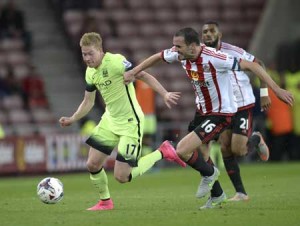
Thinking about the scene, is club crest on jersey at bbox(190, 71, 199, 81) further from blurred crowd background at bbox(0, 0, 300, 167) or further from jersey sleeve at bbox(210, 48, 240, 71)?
blurred crowd background at bbox(0, 0, 300, 167)

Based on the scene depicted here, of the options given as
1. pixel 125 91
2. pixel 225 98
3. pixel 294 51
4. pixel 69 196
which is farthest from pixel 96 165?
pixel 294 51

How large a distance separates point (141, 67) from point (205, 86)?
0.76 m

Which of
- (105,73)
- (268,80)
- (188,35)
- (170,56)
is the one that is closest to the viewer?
(268,80)

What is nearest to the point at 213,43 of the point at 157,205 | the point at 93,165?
the point at 157,205

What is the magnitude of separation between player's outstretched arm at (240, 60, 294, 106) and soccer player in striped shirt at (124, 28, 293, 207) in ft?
0.04

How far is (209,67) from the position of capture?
10.9 meters

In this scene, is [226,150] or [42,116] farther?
[42,116]

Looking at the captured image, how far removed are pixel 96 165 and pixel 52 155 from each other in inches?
334

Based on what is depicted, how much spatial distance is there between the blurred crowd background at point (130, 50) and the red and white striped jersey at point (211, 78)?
29.0 ft

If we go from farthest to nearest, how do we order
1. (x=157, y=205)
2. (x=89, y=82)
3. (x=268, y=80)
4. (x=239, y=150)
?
(x=239, y=150), (x=157, y=205), (x=89, y=82), (x=268, y=80)

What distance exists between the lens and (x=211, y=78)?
11008 millimetres

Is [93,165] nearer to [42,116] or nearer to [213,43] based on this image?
[213,43]

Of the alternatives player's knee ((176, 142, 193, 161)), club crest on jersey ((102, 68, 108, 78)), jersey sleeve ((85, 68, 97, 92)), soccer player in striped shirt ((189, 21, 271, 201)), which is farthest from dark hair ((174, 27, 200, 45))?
soccer player in striped shirt ((189, 21, 271, 201))

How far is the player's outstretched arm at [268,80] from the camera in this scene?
10.2 meters
